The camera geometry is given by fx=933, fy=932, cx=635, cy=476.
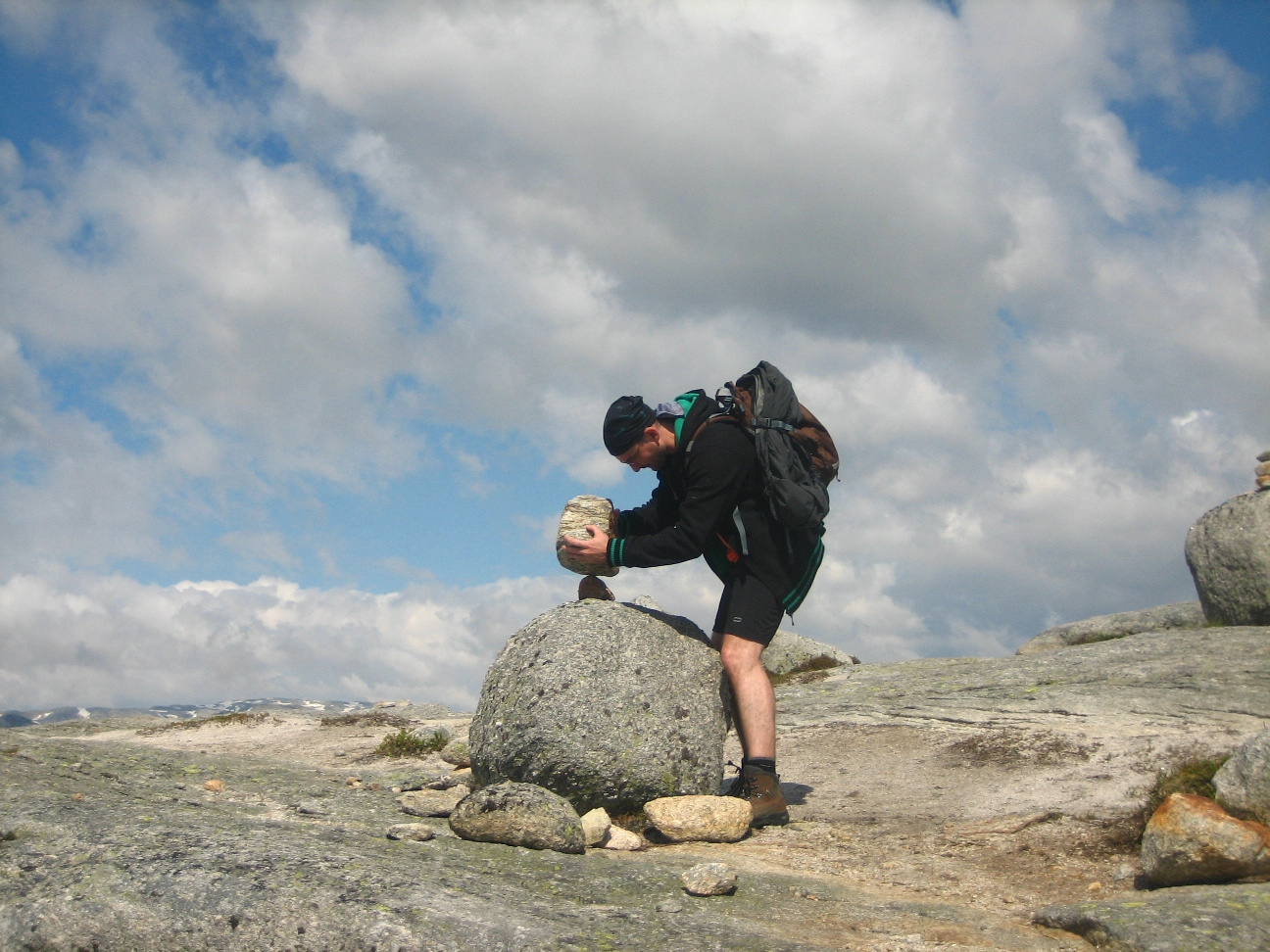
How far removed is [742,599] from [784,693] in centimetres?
905

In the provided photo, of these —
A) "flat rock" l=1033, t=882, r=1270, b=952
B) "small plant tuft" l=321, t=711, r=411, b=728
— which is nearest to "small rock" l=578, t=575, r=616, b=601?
"flat rock" l=1033, t=882, r=1270, b=952

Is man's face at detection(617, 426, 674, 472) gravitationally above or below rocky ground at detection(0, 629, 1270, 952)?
above

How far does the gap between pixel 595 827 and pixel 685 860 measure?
2.27 feet

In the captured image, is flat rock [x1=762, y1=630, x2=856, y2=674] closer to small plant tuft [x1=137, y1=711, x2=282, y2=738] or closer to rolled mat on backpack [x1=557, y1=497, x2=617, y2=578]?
small plant tuft [x1=137, y1=711, x2=282, y2=738]

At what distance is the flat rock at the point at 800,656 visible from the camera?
86.6ft

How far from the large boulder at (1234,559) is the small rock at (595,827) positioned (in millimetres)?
15037

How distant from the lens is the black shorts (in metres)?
7.49

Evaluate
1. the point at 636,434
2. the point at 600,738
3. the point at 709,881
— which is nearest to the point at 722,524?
the point at 636,434

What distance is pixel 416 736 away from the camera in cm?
1200

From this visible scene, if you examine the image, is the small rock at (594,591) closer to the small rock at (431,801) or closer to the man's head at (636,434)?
the man's head at (636,434)

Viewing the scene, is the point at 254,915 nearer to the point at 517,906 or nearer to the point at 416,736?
the point at 517,906

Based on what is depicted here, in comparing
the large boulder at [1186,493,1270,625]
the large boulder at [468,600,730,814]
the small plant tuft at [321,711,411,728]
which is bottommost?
the small plant tuft at [321,711,411,728]

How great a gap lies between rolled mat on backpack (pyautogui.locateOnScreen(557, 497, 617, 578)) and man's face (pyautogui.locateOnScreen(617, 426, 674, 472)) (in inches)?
22.0

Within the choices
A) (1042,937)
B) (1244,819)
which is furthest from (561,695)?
(1244,819)
